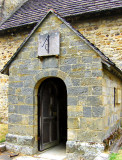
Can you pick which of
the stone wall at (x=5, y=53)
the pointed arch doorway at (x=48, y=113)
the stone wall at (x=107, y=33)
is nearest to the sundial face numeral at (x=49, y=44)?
the pointed arch doorway at (x=48, y=113)

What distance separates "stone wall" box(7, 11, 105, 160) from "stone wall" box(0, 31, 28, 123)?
4.90 metres

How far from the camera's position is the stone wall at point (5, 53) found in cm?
1026

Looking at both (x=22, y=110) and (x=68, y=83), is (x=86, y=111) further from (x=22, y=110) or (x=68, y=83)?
(x=22, y=110)

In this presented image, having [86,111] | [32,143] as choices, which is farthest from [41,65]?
A: [32,143]

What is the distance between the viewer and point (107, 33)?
817cm

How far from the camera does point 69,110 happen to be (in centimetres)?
488

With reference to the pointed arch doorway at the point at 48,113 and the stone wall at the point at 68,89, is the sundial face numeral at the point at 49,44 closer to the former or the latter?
the stone wall at the point at 68,89

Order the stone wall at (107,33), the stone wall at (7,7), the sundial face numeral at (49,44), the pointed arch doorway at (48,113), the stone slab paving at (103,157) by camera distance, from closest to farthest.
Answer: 1. the stone slab paving at (103,157)
2. the sundial face numeral at (49,44)
3. the pointed arch doorway at (48,113)
4. the stone wall at (107,33)
5. the stone wall at (7,7)

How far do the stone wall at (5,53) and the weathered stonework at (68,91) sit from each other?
16.0 feet

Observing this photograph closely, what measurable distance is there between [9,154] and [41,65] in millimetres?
2726

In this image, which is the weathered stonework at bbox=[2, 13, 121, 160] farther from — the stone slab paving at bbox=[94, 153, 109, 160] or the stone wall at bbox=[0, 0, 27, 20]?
the stone wall at bbox=[0, 0, 27, 20]

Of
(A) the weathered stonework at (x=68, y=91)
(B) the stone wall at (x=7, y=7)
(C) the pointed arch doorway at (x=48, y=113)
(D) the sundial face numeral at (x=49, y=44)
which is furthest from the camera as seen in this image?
(B) the stone wall at (x=7, y=7)

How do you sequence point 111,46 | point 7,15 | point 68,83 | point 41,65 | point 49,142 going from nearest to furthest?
point 68,83, point 41,65, point 49,142, point 111,46, point 7,15

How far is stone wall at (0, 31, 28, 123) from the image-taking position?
1026 cm
